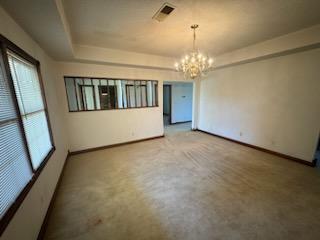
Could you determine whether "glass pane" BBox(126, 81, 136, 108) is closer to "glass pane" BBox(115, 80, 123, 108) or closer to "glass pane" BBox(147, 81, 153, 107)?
"glass pane" BBox(115, 80, 123, 108)

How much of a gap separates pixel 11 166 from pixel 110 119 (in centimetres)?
287

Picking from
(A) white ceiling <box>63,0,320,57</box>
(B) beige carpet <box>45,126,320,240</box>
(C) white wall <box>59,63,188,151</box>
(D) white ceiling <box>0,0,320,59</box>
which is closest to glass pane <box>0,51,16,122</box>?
(D) white ceiling <box>0,0,320,59</box>

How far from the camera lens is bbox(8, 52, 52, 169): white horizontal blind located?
5.29 feet

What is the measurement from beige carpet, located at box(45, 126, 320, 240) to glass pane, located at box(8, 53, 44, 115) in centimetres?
146

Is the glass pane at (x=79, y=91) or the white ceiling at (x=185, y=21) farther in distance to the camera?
the glass pane at (x=79, y=91)

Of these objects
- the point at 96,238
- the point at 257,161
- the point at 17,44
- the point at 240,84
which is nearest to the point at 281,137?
the point at 257,161

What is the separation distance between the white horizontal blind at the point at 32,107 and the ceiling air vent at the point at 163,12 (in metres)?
1.90

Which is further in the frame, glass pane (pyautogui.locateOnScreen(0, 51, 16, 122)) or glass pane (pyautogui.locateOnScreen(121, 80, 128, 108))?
glass pane (pyautogui.locateOnScreen(121, 80, 128, 108))

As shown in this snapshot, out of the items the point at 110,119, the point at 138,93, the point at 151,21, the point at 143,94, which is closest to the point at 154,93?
the point at 143,94

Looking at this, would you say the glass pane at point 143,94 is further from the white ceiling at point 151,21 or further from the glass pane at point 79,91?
the glass pane at point 79,91

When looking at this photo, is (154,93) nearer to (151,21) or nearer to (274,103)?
(151,21)

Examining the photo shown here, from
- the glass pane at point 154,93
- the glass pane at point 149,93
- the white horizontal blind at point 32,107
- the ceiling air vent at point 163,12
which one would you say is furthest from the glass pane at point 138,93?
the white horizontal blind at point 32,107

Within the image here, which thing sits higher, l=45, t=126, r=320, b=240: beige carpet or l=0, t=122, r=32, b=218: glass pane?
l=0, t=122, r=32, b=218: glass pane

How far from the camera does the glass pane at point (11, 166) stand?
1.13m
